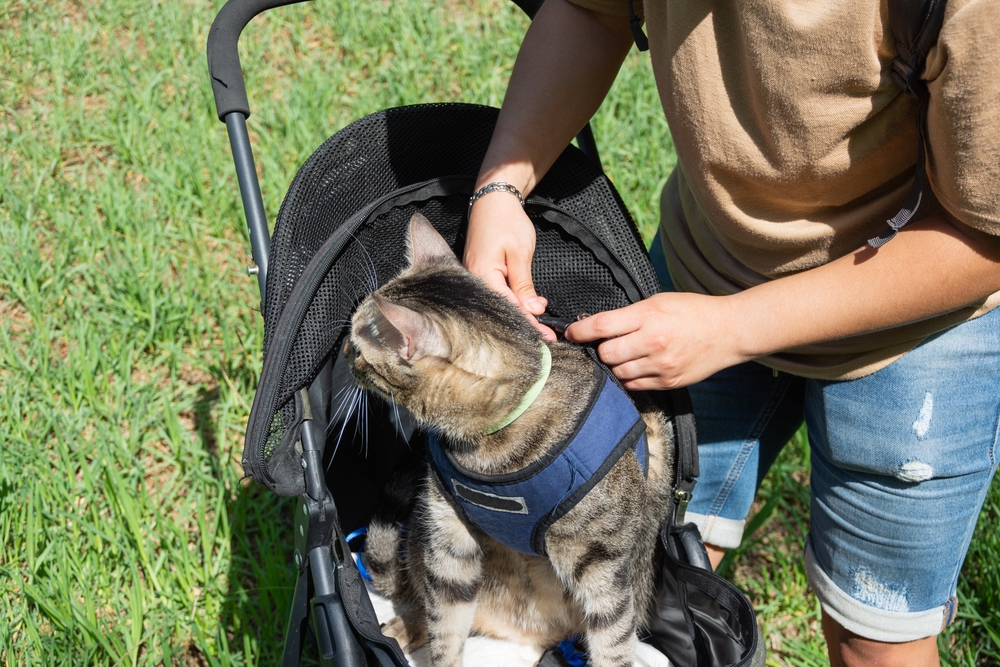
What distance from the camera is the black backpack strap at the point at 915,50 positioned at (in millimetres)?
1042

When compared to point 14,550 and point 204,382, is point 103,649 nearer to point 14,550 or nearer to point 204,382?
point 14,550

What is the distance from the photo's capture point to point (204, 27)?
13.2ft

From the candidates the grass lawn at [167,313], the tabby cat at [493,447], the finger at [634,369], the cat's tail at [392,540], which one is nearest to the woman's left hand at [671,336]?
the finger at [634,369]

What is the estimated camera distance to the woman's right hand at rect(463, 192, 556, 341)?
1.62 meters

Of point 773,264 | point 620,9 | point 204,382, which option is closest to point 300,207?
point 620,9

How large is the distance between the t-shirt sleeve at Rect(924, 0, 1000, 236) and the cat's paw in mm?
1395

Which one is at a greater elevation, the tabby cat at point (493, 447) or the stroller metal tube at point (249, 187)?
the stroller metal tube at point (249, 187)

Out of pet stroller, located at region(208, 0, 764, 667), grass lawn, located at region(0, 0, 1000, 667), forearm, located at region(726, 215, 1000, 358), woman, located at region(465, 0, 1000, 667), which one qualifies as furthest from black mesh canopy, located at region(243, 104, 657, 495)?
grass lawn, located at region(0, 0, 1000, 667)

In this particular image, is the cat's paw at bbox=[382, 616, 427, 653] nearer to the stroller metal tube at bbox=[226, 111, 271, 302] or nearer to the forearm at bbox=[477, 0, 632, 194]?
the stroller metal tube at bbox=[226, 111, 271, 302]

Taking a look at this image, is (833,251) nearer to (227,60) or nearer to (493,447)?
(493,447)

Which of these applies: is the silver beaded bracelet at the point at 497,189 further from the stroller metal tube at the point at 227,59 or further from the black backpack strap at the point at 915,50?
the black backpack strap at the point at 915,50

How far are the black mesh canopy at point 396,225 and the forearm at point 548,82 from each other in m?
0.12

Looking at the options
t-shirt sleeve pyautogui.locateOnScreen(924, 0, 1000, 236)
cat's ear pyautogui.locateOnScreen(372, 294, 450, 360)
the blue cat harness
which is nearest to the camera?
t-shirt sleeve pyautogui.locateOnScreen(924, 0, 1000, 236)

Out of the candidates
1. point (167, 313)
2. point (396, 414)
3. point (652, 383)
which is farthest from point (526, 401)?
point (167, 313)
